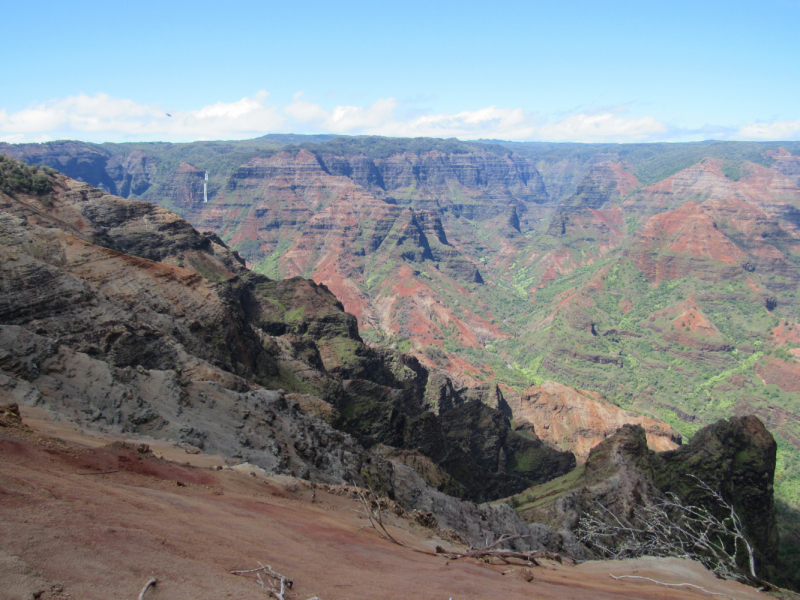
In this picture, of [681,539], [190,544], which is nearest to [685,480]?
[681,539]

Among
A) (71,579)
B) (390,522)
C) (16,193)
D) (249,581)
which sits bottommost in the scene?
(390,522)

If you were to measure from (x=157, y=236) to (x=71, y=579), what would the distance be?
59.2 meters

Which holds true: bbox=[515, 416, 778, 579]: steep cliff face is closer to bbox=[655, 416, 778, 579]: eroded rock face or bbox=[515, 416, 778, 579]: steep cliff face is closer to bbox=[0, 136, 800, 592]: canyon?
bbox=[655, 416, 778, 579]: eroded rock face

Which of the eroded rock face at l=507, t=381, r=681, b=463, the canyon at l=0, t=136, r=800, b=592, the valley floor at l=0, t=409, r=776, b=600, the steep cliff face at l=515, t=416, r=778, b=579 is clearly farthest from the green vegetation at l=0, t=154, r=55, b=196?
the eroded rock face at l=507, t=381, r=681, b=463

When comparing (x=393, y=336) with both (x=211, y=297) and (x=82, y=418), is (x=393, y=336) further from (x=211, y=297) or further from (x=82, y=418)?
(x=82, y=418)

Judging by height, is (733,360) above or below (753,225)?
below

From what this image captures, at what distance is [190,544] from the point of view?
8.37 meters

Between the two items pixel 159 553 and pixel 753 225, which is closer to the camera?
pixel 159 553

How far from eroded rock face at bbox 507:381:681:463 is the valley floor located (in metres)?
63.4

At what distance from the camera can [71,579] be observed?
20.1ft

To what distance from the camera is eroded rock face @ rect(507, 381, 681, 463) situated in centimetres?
7188

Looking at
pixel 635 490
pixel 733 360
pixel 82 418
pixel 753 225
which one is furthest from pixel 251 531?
pixel 753 225

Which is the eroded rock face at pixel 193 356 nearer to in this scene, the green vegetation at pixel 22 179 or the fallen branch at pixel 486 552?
the green vegetation at pixel 22 179

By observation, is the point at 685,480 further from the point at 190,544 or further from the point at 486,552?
the point at 190,544
